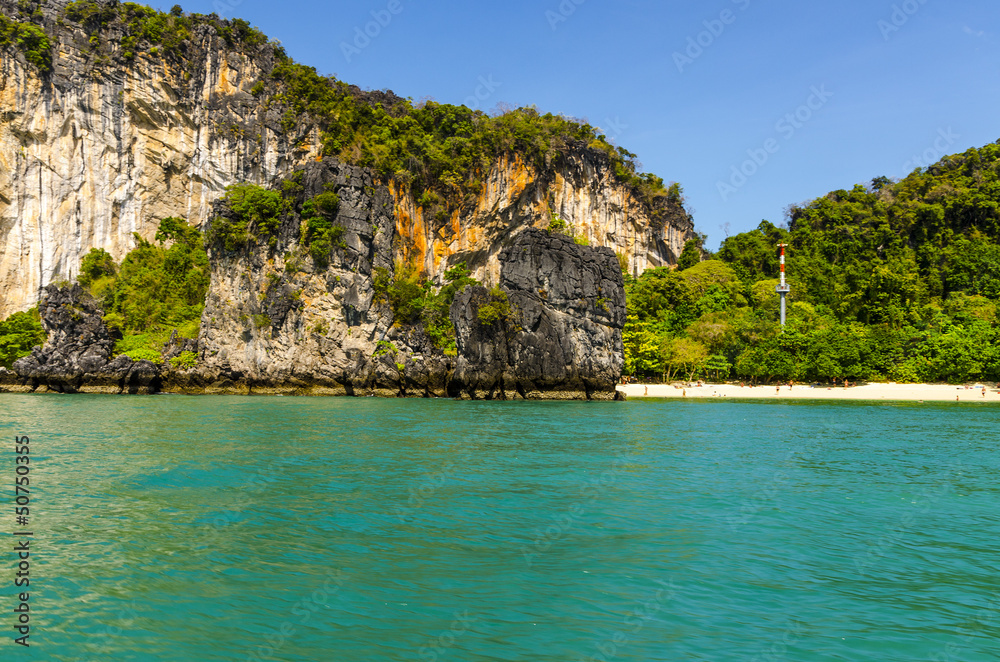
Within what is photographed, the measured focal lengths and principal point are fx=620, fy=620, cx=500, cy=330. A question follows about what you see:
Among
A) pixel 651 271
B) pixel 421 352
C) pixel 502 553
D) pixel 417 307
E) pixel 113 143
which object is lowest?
Answer: pixel 502 553

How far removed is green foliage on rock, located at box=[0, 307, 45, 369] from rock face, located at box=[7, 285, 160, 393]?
2.96 m

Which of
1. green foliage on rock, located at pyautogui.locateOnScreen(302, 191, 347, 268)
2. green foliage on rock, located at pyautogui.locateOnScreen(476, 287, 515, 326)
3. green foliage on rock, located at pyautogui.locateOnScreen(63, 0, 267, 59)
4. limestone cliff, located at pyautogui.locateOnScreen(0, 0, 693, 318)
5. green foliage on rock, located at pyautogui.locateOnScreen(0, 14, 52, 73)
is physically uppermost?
green foliage on rock, located at pyautogui.locateOnScreen(63, 0, 267, 59)

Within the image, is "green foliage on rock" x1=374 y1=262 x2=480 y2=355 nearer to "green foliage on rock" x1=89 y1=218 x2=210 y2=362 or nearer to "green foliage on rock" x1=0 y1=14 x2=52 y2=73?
"green foliage on rock" x1=89 y1=218 x2=210 y2=362

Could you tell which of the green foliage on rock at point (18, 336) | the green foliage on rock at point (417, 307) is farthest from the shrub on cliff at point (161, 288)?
the green foliage on rock at point (417, 307)

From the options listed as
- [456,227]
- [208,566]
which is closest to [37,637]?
[208,566]

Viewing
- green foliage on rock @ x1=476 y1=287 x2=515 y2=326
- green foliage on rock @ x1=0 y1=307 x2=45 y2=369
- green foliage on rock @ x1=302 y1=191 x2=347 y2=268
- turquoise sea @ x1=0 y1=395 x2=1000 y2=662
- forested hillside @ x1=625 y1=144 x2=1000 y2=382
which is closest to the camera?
turquoise sea @ x1=0 y1=395 x2=1000 y2=662

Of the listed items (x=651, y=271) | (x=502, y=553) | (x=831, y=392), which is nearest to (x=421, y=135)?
(x=651, y=271)

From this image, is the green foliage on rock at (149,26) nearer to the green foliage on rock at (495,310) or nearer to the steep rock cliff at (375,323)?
the steep rock cliff at (375,323)

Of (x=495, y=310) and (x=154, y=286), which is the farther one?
(x=154, y=286)

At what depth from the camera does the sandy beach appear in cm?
4112

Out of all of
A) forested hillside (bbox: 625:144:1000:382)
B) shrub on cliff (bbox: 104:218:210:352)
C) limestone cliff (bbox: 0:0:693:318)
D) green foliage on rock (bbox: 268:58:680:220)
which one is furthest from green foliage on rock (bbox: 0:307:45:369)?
forested hillside (bbox: 625:144:1000:382)

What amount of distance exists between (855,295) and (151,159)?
6568 cm

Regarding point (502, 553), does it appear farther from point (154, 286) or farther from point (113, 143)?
point (113, 143)

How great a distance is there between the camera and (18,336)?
163 ft
